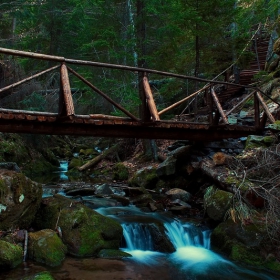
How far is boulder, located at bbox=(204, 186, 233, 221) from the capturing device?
7270mm

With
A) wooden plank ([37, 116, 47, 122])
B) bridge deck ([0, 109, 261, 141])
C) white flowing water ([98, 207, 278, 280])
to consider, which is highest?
wooden plank ([37, 116, 47, 122])

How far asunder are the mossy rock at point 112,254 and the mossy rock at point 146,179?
5.17 meters

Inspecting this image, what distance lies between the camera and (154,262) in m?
6.12

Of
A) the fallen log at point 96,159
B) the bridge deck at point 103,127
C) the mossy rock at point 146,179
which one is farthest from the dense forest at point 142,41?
the mossy rock at point 146,179

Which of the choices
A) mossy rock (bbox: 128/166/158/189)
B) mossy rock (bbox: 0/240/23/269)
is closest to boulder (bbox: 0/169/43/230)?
mossy rock (bbox: 0/240/23/269)

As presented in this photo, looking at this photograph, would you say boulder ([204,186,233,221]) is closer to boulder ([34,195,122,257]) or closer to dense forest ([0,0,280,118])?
boulder ([34,195,122,257])

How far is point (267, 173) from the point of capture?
6613 millimetres

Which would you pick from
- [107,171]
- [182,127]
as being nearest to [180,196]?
[182,127]

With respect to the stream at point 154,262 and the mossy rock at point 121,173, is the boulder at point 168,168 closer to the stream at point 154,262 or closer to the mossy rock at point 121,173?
the stream at point 154,262

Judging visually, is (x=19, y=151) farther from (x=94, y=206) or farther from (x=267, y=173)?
(x=267, y=173)

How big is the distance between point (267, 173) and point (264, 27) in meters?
13.9

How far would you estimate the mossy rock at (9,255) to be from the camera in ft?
16.7

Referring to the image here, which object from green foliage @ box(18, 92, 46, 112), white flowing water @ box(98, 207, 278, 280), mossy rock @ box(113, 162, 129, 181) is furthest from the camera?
mossy rock @ box(113, 162, 129, 181)

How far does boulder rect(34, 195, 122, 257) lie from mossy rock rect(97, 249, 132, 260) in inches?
4.4
